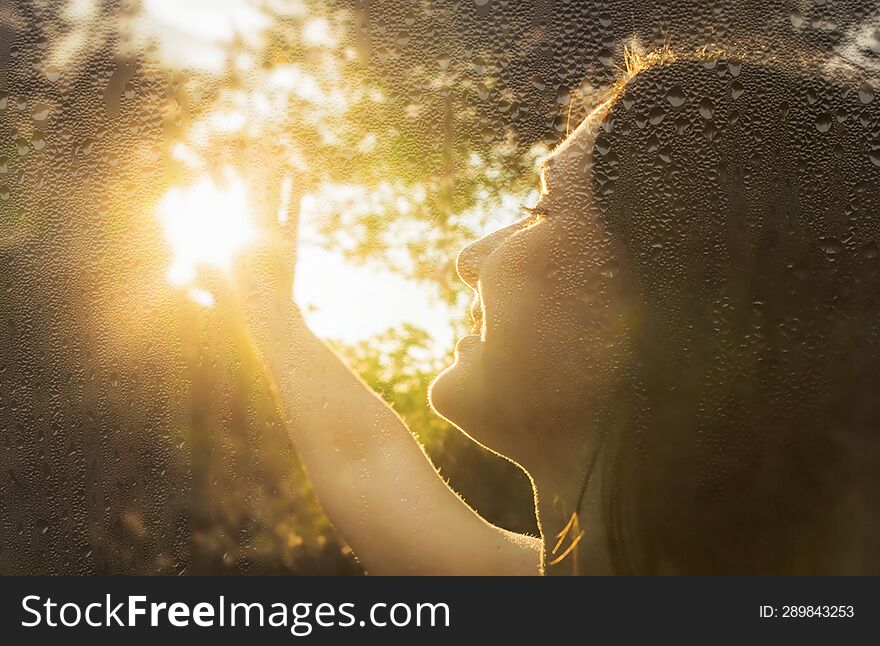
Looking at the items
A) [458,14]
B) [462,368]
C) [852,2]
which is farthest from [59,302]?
[852,2]

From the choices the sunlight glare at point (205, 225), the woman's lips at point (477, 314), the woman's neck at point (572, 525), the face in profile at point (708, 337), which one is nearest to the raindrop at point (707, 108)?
the face in profile at point (708, 337)

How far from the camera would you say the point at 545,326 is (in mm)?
826

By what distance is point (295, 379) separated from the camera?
0.88 metres

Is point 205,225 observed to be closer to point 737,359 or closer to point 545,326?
point 545,326

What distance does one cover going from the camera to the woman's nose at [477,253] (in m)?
0.86

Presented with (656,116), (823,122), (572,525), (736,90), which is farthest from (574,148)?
(572,525)

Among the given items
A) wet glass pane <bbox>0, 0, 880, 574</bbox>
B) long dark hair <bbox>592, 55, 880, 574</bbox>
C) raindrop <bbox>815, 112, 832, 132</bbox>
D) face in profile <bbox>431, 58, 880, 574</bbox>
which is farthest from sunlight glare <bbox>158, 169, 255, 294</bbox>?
raindrop <bbox>815, 112, 832, 132</bbox>

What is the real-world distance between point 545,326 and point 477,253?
0.15 meters

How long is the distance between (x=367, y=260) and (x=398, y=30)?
0.36 m

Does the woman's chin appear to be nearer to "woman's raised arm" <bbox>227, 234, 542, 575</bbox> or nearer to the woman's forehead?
"woman's raised arm" <bbox>227, 234, 542, 575</bbox>

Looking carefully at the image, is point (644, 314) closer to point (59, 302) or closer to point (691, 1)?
point (691, 1)

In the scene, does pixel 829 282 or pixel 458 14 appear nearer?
pixel 829 282

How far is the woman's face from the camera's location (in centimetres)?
81

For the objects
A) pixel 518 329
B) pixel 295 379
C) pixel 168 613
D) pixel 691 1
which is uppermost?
pixel 691 1
